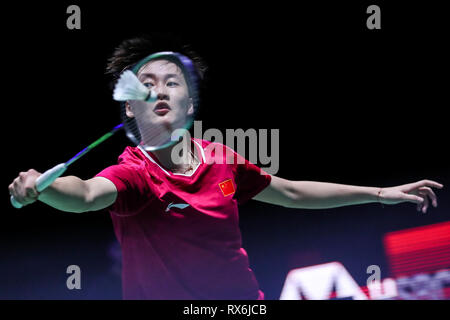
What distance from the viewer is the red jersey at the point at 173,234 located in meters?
1.44

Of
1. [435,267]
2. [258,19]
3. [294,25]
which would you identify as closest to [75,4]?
[258,19]

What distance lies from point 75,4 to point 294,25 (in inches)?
43.3

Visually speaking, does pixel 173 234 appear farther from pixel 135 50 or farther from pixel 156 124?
pixel 135 50

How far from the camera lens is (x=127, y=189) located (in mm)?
1386

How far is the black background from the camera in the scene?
2746 millimetres

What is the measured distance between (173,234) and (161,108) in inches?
13.5

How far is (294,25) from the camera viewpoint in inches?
114

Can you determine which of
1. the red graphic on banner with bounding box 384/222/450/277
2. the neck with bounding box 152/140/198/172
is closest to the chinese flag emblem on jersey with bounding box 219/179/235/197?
the neck with bounding box 152/140/198/172

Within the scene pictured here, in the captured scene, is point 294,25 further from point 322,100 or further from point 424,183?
point 424,183

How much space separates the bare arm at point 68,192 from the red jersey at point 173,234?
1.7 inches

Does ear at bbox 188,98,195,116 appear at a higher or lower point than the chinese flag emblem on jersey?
higher

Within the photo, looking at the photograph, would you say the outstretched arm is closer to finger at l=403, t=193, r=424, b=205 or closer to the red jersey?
finger at l=403, t=193, r=424, b=205

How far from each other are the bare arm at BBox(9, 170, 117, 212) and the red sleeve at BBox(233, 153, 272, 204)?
Answer: 453 mm

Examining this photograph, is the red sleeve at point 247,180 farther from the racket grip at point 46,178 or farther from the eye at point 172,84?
the racket grip at point 46,178
